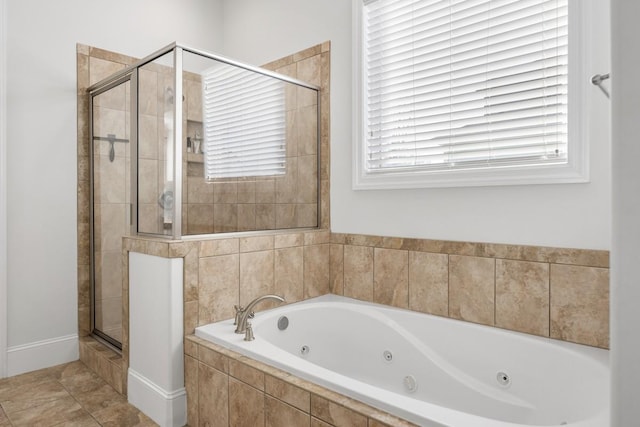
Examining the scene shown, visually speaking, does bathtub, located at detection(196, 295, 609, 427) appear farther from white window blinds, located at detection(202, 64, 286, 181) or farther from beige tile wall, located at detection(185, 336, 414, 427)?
white window blinds, located at detection(202, 64, 286, 181)

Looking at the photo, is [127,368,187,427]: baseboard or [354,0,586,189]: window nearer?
[354,0,586,189]: window

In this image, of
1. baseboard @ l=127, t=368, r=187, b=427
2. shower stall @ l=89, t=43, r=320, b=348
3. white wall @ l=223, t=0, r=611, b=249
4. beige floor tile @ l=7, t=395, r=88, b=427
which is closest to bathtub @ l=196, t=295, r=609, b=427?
baseboard @ l=127, t=368, r=187, b=427

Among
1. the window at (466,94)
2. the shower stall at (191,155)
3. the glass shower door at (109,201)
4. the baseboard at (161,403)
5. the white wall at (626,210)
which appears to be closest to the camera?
the white wall at (626,210)

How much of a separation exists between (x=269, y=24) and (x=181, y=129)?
1591 mm

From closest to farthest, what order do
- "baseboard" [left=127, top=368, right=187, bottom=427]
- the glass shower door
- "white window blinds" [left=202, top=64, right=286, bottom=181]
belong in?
"baseboard" [left=127, top=368, right=187, bottom=427], "white window blinds" [left=202, top=64, right=286, bottom=181], the glass shower door

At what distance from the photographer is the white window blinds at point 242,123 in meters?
2.24

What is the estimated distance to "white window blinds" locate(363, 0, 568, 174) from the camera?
1909 millimetres

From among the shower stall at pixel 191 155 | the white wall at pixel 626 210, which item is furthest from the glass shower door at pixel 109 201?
the white wall at pixel 626 210

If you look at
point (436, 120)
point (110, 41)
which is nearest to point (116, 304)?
point (110, 41)

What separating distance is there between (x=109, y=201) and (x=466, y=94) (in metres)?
2.28

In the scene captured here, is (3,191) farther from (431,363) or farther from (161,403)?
(431,363)

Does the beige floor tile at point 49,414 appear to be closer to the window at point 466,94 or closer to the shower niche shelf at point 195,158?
the shower niche shelf at point 195,158

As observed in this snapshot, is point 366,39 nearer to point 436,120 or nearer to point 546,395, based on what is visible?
point 436,120

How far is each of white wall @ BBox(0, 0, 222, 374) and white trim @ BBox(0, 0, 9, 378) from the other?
0.12 feet
